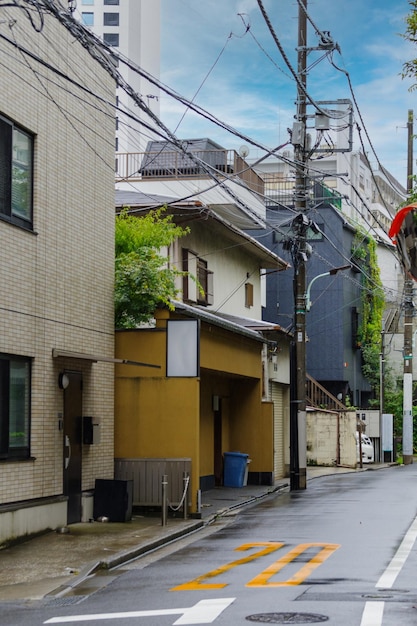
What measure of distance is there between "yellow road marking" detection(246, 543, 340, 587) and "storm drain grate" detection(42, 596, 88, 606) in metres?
1.98

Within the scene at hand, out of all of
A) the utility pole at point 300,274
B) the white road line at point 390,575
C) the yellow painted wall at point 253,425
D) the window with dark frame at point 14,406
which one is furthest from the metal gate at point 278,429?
the window with dark frame at point 14,406

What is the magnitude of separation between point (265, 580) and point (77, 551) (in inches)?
156

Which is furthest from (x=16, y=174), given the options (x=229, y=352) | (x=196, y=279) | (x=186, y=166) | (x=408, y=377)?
(x=408, y=377)

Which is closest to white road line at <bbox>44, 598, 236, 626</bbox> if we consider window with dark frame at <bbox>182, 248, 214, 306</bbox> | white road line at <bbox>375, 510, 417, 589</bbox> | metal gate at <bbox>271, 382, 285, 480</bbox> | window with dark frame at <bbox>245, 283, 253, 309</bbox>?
white road line at <bbox>375, 510, 417, 589</bbox>

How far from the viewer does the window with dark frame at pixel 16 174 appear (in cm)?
1686

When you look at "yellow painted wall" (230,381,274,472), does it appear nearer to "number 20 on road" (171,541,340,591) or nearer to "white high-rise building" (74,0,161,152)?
"number 20 on road" (171,541,340,591)

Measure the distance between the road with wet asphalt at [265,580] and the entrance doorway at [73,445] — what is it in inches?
93.7

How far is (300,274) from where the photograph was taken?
31531mm

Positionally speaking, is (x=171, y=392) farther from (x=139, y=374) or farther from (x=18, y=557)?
(x=18, y=557)

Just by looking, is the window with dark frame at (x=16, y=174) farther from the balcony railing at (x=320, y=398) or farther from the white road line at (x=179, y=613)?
the balcony railing at (x=320, y=398)

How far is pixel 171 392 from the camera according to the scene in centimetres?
2148

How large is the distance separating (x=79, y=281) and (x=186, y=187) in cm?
1840

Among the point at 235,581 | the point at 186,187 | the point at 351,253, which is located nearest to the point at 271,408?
the point at 186,187

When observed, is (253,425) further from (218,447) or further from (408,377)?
(408,377)
